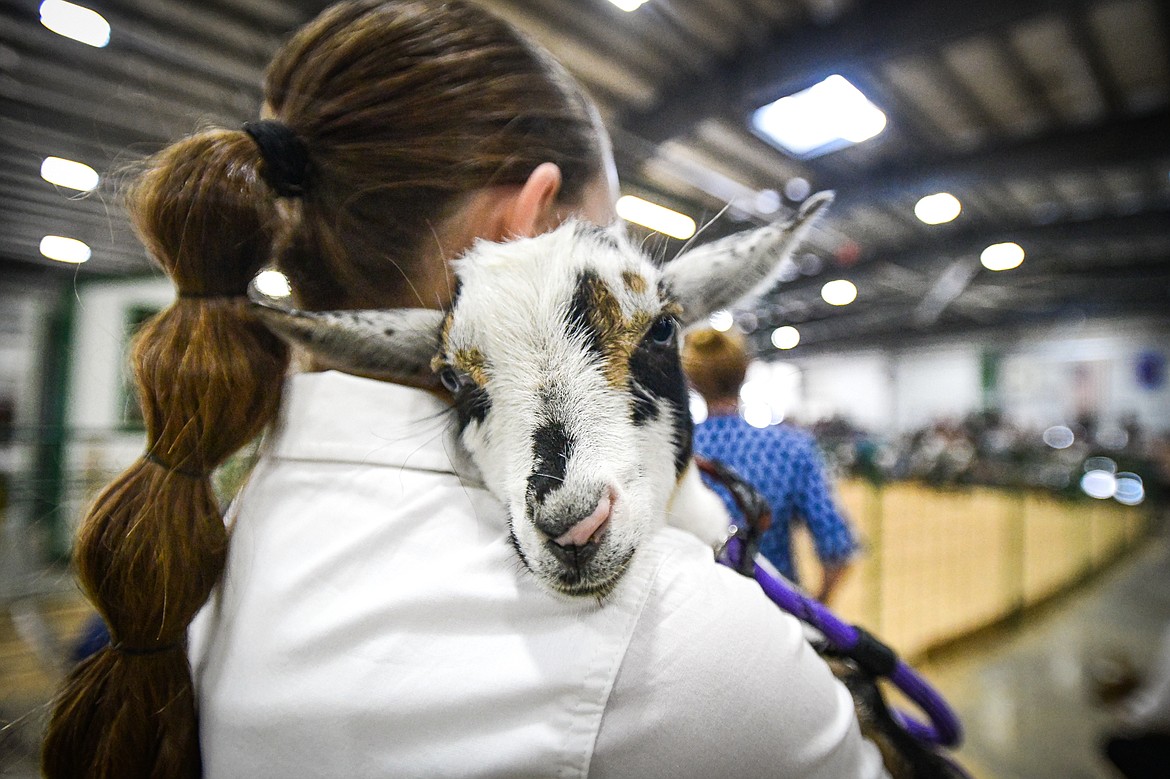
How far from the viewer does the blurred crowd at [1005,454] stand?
11.3 m

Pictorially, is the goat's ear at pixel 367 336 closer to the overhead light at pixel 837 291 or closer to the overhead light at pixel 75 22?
the overhead light at pixel 75 22

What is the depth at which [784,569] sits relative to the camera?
1.92m

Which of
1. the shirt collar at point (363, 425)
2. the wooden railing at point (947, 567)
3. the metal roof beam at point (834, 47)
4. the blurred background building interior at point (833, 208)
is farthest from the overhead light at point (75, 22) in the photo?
the wooden railing at point (947, 567)

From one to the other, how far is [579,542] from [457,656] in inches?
6.1

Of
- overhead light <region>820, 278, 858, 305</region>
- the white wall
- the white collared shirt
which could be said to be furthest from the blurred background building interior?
the white wall

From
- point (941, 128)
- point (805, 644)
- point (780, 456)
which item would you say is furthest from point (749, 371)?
point (941, 128)

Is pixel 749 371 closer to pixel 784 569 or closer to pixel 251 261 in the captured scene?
pixel 784 569

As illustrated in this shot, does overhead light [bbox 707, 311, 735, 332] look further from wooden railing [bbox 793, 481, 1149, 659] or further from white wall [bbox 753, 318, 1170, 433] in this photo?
white wall [bbox 753, 318, 1170, 433]

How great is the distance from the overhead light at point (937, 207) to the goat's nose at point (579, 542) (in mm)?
5525

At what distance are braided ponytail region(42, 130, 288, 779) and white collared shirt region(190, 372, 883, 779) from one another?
0.16 ft

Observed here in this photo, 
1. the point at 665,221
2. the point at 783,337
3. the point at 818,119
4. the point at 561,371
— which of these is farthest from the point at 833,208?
the point at 561,371

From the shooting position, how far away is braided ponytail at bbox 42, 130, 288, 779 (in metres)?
0.59

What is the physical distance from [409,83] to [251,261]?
1.00ft

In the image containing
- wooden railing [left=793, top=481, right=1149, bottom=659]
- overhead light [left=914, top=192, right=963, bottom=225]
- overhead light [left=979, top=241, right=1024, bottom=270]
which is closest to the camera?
wooden railing [left=793, top=481, right=1149, bottom=659]
